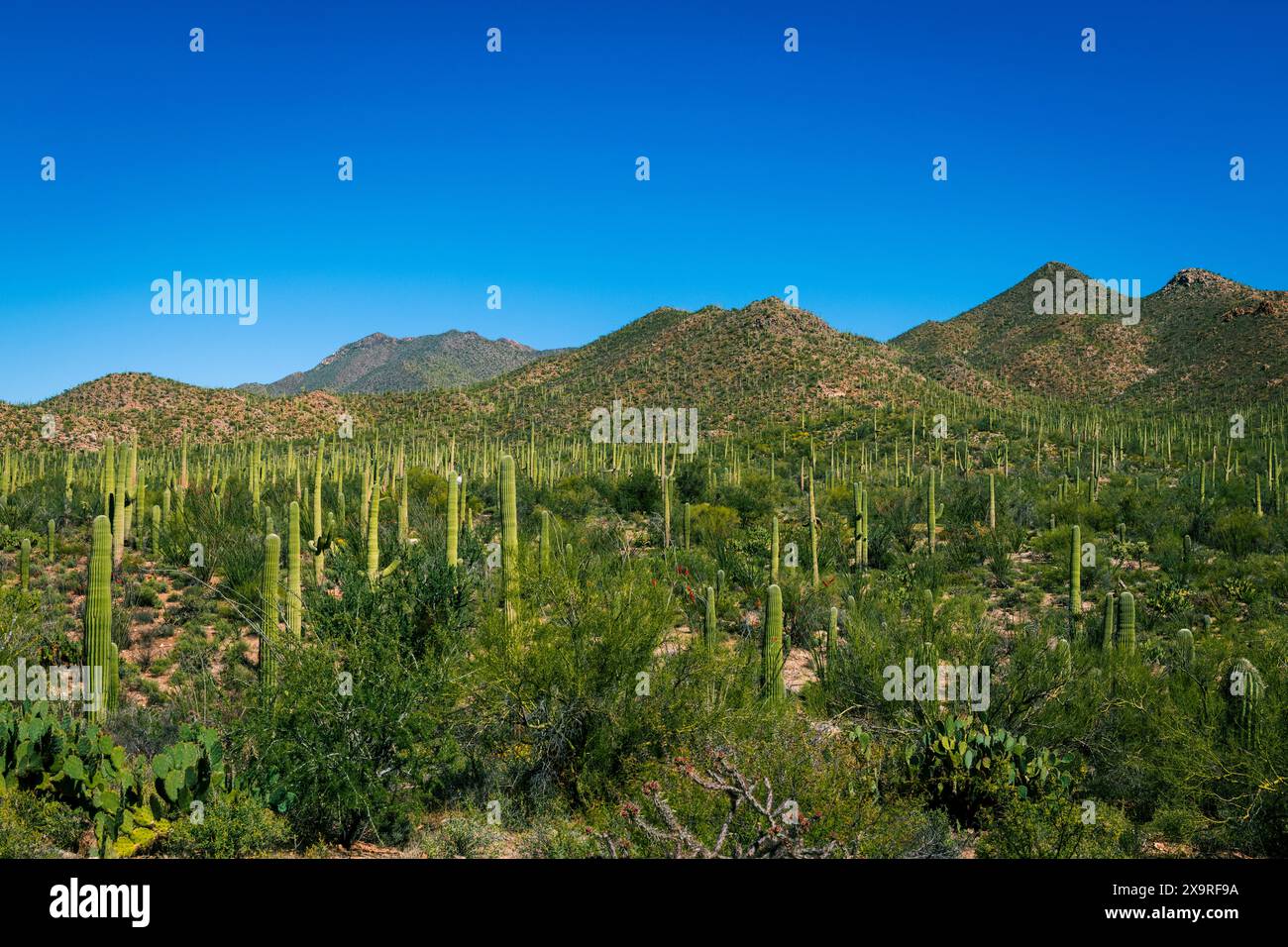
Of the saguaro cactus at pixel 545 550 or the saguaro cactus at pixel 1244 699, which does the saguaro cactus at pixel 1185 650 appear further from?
the saguaro cactus at pixel 545 550

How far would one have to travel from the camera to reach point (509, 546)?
9281 millimetres

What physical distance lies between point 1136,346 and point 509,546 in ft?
268

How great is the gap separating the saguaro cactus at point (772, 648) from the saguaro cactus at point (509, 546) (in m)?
2.81

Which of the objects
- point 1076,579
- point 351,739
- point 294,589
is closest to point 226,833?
point 351,739

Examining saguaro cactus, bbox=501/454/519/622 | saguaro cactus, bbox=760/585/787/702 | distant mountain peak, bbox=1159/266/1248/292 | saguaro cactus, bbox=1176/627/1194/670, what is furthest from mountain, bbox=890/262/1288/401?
saguaro cactus, bbox=760/585/787/702

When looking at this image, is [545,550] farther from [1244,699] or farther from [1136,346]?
[1136,346]

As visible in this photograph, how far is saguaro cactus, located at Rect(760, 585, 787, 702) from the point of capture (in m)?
8.56

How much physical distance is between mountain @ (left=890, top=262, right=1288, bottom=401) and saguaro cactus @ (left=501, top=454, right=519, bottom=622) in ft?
194

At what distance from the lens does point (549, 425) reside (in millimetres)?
59062

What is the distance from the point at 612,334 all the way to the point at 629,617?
285 ft

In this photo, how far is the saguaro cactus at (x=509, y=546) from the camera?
7.99 m

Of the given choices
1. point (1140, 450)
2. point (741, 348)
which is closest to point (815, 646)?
point (1140, 450)

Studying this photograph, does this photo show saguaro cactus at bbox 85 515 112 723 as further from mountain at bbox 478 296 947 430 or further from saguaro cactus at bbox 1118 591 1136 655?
mountain at bbox 478 296 947 430

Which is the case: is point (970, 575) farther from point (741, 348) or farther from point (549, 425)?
point (741, 348)
